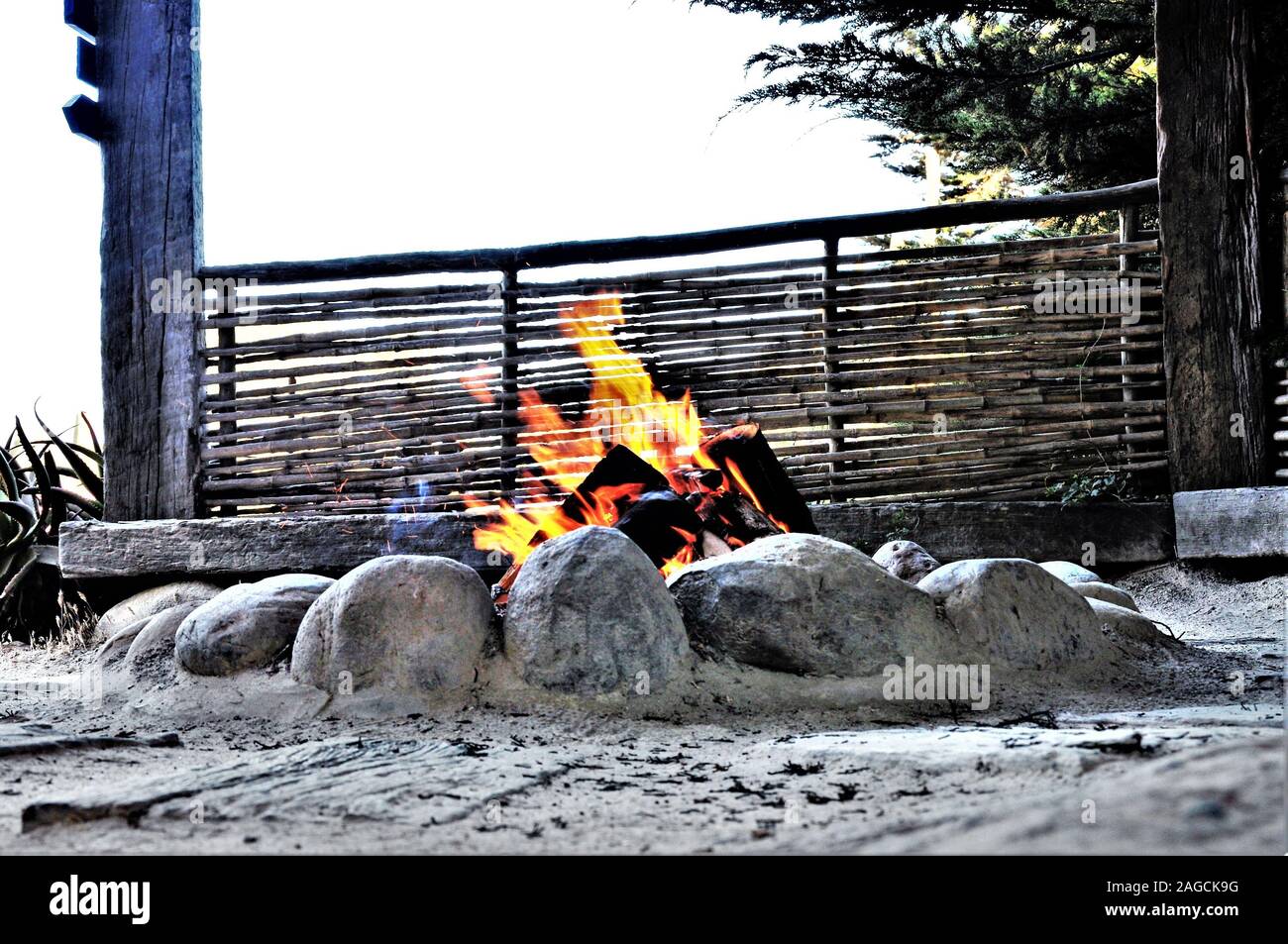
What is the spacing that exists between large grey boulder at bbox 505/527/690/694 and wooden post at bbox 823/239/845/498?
2.84 metres

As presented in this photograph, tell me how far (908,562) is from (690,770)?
6.88 ft

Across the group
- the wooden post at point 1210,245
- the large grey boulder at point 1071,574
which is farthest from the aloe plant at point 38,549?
the wooden post at point 1210,245

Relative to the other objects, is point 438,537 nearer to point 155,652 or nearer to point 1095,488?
point 155,652

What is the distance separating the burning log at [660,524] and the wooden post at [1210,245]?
2940mm

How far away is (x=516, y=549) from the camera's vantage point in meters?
4.39

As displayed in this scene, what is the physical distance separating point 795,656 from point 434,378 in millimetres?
3461

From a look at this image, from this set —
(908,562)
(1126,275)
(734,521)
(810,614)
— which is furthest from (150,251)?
(1126,275)

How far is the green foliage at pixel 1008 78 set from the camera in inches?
279

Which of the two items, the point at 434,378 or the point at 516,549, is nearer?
the point at 516,549

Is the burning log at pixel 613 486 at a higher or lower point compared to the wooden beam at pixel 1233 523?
higher

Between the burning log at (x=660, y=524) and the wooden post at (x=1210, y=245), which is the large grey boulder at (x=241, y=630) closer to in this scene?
the burning log at (x=660, y=524)

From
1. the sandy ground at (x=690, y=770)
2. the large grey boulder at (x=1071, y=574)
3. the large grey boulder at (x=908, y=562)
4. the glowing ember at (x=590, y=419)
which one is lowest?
the sandy ground at (x=690, y=770)
